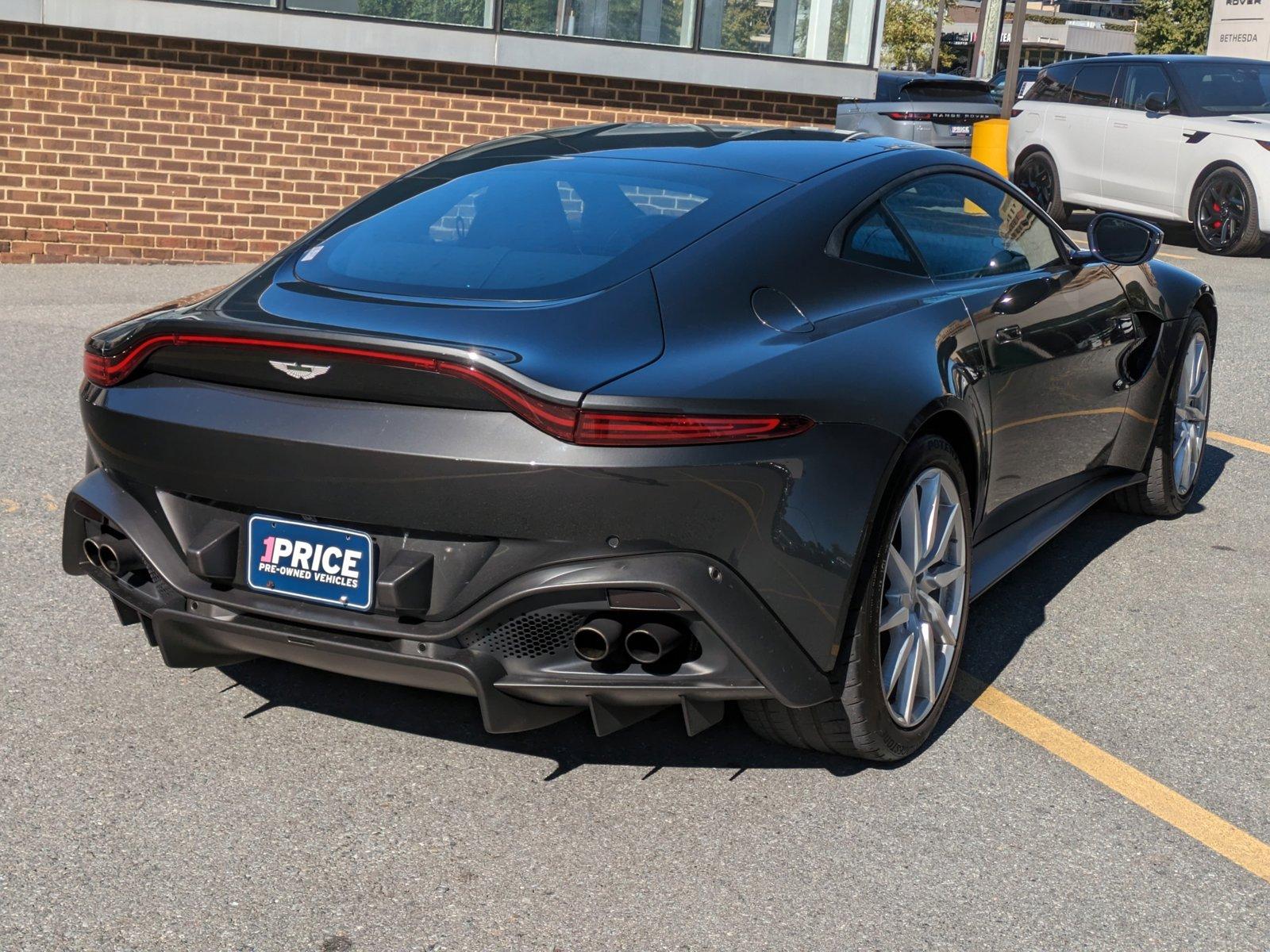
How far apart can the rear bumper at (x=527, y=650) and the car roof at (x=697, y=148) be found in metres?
1.38

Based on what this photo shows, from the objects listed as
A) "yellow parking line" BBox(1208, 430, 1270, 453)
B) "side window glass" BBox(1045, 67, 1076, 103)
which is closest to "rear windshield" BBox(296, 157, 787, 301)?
"yellow parking line" BBox(1208, 430, 1270, 453)

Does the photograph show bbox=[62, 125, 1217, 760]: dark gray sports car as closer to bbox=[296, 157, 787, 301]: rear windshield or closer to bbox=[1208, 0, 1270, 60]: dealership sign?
bbox=[296, 157, 787, 301]: rear windshield

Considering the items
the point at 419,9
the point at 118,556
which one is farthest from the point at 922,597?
the point at 419,9

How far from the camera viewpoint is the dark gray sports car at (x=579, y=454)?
3098mm

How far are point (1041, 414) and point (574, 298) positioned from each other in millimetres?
1892

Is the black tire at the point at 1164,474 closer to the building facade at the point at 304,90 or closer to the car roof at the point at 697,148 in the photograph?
the car roof at the point at 697,148

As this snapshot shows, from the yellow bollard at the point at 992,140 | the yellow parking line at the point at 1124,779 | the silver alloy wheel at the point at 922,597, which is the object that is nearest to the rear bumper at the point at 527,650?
the silver alloy wheel at the point at 922,597

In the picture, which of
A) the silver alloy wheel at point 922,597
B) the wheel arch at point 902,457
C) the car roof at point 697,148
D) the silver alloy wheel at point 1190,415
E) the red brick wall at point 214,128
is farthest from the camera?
the red brick wall at point 214,128

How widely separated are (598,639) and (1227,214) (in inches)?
508

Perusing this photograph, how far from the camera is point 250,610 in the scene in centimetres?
332

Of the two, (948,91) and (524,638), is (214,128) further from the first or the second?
(948,91)

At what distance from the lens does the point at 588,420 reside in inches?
120

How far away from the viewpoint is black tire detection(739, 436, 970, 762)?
3494 millimetres

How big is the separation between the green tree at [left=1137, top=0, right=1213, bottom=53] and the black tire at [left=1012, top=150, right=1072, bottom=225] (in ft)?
174
